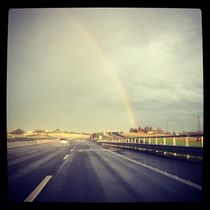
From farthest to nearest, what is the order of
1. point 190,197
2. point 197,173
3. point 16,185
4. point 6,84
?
point 197,173 → point 16,185 → point 190,197 → point 6,84

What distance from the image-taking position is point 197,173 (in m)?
10.2

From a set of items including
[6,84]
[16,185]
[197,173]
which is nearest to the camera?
[6,84]

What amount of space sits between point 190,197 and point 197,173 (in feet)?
13.3

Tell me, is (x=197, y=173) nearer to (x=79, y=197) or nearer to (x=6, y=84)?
(x=79, y=197)

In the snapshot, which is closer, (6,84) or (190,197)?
(6,84)

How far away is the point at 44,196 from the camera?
6.53 m
